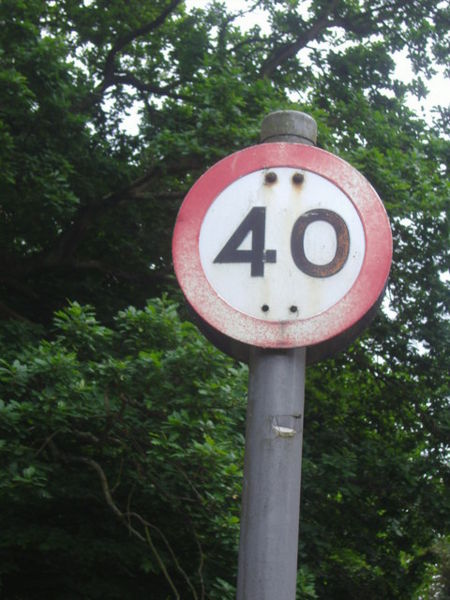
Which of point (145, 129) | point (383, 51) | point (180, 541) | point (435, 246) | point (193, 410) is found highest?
point (383, 51)

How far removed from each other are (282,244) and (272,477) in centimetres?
54

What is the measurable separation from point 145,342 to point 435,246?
13.4 ft

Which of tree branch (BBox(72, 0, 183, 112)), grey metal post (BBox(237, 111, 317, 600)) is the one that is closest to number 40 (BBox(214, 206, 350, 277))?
grey metal post (BBox(237, 111, 317, 600))

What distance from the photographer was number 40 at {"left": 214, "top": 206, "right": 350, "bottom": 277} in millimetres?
1934

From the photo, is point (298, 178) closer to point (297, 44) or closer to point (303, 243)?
point (303, 243)

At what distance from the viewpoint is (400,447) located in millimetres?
9719

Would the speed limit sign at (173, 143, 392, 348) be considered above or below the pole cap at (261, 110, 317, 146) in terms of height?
below

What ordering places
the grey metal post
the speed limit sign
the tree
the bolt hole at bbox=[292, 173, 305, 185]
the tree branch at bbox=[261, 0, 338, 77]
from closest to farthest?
the grey metal post < the speed limit sign < the bolt hole at bbox=[292, 173, 305, 185] < the tree < the tree branch at bbox=[261, 0, 338, 77]

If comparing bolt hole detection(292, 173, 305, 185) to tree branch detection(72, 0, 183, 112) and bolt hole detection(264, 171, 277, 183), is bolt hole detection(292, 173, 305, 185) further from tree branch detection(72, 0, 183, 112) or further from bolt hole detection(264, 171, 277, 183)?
tree branch detection(72, 0, 183, 112)

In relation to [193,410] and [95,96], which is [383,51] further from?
[193,410]

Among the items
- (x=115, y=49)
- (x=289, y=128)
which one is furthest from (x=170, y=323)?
(x=115, y=49)

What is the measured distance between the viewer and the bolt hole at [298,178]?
6.65ft

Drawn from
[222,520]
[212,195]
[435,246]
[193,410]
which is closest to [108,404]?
[193,410]

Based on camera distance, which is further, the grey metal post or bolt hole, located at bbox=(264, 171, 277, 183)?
bolt hole, located at bbox=(264, 171, 277, 183)
